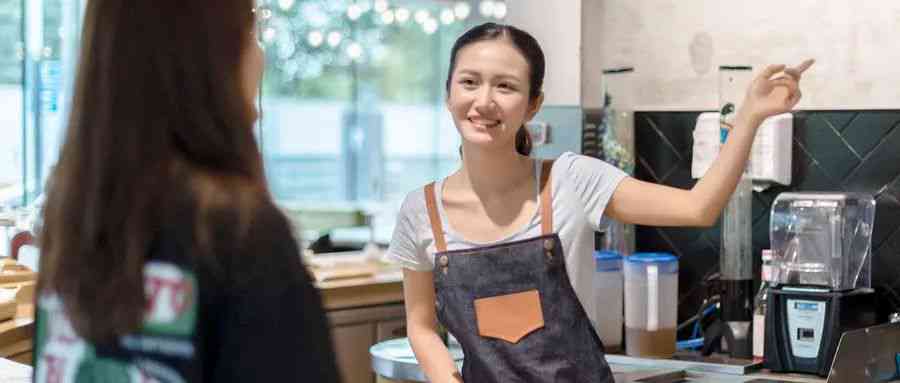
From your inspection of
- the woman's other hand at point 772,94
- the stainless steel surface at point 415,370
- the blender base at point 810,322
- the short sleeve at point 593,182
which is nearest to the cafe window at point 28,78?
the stainless steel surface at point 415,370

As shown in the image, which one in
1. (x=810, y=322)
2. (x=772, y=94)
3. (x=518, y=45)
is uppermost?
(x=518, y=45)

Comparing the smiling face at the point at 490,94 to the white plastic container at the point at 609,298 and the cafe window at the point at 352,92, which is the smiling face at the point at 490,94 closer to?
the white plastic container at the point at 609,298

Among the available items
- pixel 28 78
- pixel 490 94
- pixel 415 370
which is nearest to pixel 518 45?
pixel 490 94

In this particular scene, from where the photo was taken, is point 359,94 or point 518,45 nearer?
point 518,45

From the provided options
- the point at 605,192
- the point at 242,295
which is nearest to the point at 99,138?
the point at 242,295

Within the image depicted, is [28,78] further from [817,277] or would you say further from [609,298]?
[817,277]

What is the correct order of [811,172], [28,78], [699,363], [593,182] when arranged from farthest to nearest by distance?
[28,78] → [811,172] → [699,363] → [593,182]

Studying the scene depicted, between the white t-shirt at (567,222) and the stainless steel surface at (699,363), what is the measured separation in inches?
25.8

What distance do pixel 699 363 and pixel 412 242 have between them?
0.94 meters

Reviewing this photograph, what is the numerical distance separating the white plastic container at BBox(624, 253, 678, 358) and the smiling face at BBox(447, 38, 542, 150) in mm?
867

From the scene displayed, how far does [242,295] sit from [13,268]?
266cm

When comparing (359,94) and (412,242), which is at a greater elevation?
(359,94)

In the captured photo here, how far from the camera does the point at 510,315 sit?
97.9 inches

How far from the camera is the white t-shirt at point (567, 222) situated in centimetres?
244
